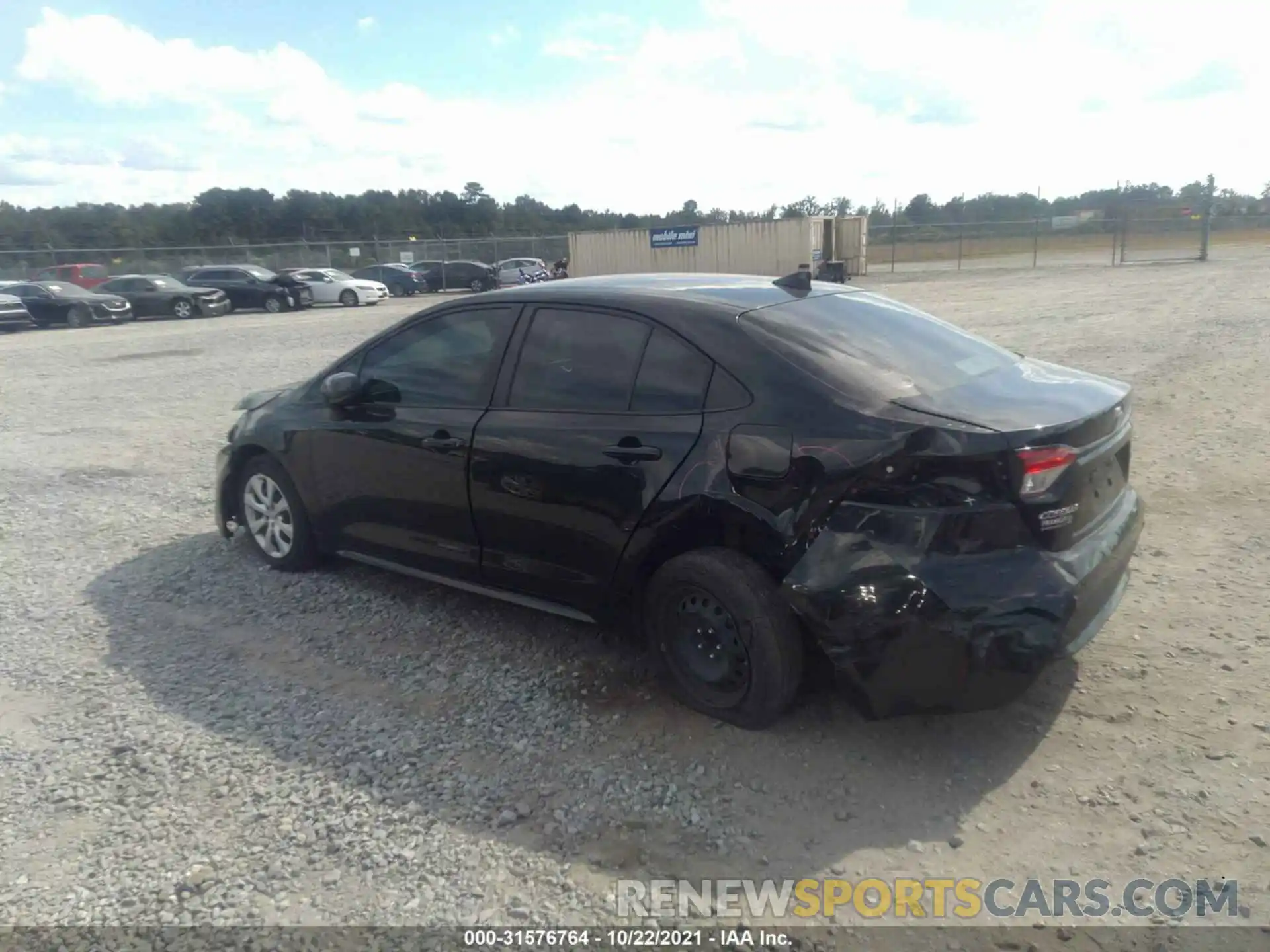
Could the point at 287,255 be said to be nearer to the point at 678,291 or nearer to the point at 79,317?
the point at 79,317

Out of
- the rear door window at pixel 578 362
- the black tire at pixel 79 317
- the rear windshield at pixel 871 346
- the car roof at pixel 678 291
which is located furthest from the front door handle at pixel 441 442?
the black tire at pixel 79 317

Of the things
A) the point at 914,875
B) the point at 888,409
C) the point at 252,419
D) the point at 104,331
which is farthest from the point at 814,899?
the point at 104,331

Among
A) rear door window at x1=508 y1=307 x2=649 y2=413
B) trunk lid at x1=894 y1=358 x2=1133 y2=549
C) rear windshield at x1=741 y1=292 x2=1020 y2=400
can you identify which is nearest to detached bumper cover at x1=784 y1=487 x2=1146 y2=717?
trunk lid at x1=894 y1=358 x2=1133 y2=549

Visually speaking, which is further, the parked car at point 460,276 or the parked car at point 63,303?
the parked car at point 460,276

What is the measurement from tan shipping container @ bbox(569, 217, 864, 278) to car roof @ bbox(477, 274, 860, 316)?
30.2 meters

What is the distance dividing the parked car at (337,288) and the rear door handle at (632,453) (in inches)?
1181

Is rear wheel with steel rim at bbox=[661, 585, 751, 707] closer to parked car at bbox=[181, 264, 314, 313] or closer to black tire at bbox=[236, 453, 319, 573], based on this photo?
black tire at bbox=[236, 453, 319, 573]

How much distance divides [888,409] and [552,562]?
5.07 ft

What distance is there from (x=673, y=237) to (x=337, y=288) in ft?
40.6

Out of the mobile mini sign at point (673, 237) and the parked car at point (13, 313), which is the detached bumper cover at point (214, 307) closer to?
the parked car at point (13, 313)

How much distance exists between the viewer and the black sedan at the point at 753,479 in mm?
3242

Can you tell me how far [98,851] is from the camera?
10.2 feet

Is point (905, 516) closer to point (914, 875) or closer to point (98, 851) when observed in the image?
point (914, 875)

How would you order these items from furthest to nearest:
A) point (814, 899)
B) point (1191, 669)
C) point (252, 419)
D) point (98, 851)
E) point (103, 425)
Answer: point (103, 425), point (252, 419), point (1191, 669), point (98, 851), point (814, 899)
